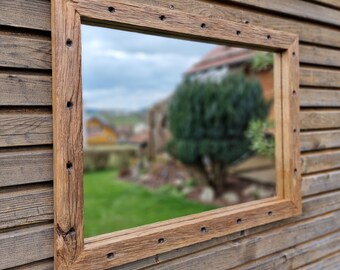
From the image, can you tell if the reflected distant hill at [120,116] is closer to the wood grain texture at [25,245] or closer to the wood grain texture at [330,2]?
the wood grain texture at [330,2]

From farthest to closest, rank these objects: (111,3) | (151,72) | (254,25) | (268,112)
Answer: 1. (151,72)
2. (268,112)
3. (254,25)
4. (111,3)

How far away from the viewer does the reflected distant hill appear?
10781mm

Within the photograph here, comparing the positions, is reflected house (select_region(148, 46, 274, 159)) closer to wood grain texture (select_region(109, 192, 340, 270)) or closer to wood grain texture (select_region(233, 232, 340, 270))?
wood grain texture (select_region(109, 192, 340, 270))

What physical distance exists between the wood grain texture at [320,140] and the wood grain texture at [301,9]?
658mm

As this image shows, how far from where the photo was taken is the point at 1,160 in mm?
990

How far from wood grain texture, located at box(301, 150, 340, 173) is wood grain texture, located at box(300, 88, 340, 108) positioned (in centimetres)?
29

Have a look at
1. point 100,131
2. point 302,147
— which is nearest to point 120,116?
point 100,131

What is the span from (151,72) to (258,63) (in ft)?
21.1

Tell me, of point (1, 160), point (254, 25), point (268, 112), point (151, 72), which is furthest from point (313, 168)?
point (151, 72)

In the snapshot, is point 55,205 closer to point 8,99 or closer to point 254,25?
point 8,99

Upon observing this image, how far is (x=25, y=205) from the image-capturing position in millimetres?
1031

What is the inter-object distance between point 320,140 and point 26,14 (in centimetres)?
165

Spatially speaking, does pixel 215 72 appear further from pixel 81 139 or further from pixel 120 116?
pixel 120 116

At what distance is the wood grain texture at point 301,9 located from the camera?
63.6 inches
